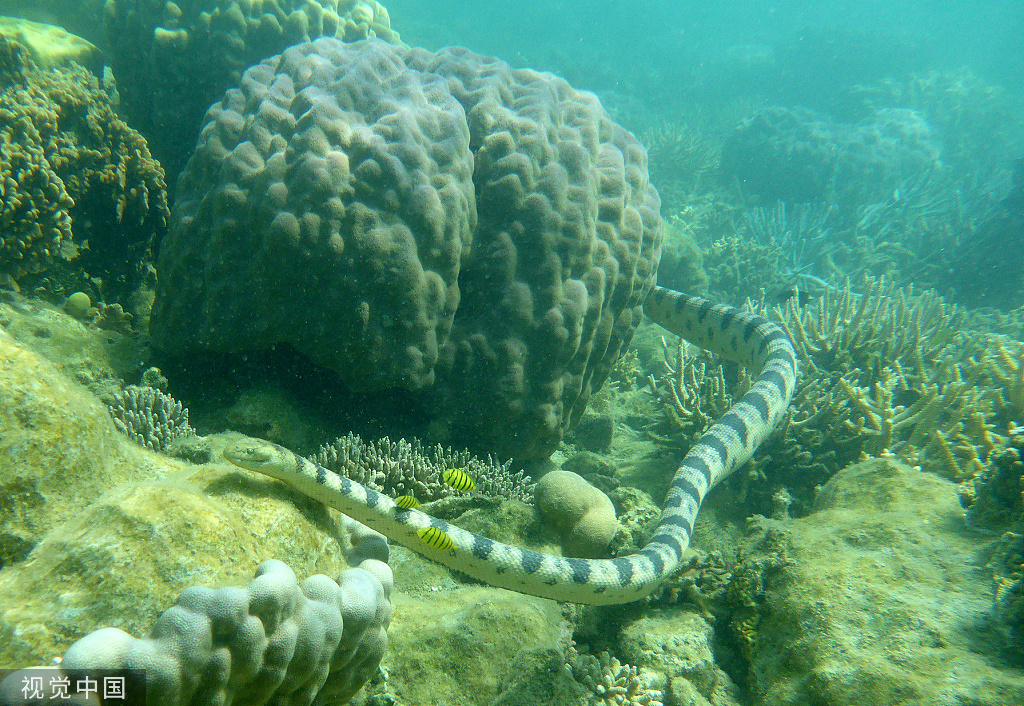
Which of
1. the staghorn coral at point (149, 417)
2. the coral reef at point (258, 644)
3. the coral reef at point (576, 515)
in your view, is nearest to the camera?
the coral reef at point (258, 644)

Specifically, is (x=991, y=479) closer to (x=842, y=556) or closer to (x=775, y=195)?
(x=842, y=556)

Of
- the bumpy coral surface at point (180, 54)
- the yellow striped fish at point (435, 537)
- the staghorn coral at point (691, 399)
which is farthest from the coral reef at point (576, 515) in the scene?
the bumpy coral surface at point (180, 54)

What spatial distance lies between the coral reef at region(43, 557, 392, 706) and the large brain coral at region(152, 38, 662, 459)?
81.1 inches

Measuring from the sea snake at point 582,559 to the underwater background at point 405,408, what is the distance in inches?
5.7

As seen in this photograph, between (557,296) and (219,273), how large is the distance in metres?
2.66

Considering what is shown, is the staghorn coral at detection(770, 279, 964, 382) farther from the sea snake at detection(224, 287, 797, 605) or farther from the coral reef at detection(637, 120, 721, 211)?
the coral reef at detection(637, 120, 721, 211)

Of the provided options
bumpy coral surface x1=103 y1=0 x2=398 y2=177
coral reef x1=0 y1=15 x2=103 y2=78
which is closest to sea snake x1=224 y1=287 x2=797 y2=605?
bumpy coral surface x1=103 y1=0 x2=398 y2=177

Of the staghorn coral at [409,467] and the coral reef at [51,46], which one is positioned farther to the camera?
the coral reef at [51,46]

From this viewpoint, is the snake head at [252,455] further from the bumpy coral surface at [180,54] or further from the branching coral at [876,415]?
the bumpy coral surface at [180,54]

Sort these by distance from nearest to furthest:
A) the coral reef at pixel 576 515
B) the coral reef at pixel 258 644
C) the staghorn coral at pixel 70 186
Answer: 1. the coral reef at pixel 258 644
2. the coral reef at pixel 576 515
3. the staghorn coral at pixel 70 186

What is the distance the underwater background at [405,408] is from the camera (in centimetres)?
197

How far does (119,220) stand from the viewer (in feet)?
16.0

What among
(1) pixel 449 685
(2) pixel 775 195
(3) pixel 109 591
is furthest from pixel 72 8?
(2) pixel 775 195

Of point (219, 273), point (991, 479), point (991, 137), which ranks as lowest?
point (219, 273)
